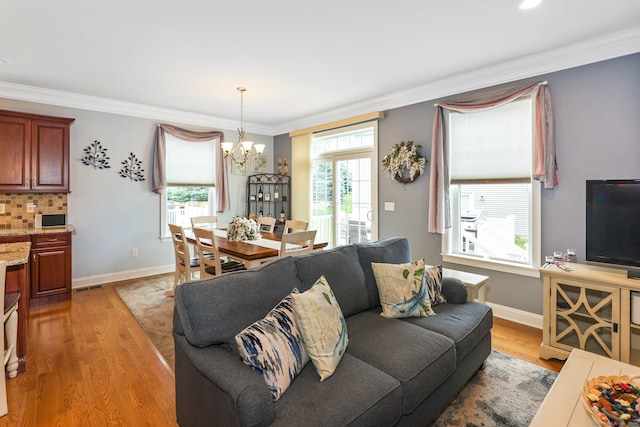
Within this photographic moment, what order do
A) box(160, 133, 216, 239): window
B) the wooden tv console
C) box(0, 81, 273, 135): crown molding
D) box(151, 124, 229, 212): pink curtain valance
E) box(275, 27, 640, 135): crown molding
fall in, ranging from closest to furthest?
the wooden tv console < box(275, 27, 640, 135): crown molding < box(0, 81, 273, 135): crown molding < box(151, 124, 229, 212): pink curtain valance < box(160, 133, 216, 239): window

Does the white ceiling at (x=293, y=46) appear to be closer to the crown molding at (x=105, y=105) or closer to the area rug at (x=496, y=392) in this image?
the crown molding at (x=105, y=105)

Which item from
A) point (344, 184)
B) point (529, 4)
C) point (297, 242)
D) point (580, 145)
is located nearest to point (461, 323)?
point (297, 242)

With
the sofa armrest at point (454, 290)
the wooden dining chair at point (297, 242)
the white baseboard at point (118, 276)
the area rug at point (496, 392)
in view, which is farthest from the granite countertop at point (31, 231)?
the sofa armrest at point (454, 290)

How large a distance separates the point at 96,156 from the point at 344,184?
3704 millimetres

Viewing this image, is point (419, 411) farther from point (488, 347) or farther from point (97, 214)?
point (97, 214)

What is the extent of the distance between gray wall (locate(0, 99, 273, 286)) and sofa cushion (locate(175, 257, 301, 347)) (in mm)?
4071

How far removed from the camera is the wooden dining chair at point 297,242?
3230 millimetres

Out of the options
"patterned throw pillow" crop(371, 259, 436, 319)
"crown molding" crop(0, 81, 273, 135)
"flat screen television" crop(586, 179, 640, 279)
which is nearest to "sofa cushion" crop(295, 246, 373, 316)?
"patterned throw pillow" crop(371, 259, 436, 319)

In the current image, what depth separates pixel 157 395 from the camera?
229 centimetres

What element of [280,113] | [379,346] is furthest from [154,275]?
[379,346]

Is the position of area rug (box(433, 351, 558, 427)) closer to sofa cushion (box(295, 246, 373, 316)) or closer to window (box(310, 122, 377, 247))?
sofa cushion (box(295, 246, 373, 316))

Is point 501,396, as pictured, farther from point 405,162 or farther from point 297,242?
point 405,162

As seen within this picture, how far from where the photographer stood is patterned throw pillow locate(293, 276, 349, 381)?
1.62m

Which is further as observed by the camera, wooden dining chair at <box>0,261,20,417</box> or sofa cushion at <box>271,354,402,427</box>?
wooden dining chair at <box>0,261,20,417</box>
